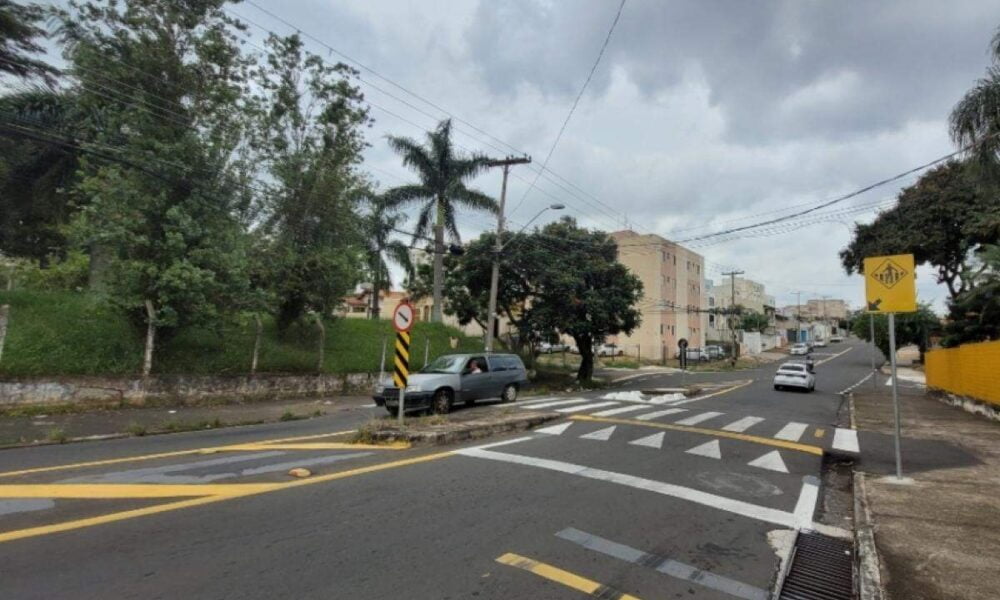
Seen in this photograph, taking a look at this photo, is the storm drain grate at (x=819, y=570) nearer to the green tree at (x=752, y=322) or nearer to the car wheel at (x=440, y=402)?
the car wheel at (x=440, y=402)

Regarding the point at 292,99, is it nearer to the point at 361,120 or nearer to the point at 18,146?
the point at 361,120

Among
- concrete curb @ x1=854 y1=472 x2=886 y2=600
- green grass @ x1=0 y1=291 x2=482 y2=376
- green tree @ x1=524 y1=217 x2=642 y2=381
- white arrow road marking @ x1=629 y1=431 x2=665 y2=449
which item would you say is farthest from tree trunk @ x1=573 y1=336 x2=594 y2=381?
concrete curb @ x1=854 y1=472 x2=886 y2=600

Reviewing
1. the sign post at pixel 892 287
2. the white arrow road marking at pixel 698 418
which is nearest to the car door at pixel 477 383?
the white arrow road marking at pixel 698 418

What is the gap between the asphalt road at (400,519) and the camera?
4090 mm

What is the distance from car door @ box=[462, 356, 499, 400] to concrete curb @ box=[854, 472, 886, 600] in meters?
10.5

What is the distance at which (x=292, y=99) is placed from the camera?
2198 centimetres

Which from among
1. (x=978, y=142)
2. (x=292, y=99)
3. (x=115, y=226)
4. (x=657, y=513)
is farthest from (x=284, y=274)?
(x=978, y=142)

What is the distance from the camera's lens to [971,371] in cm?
1844

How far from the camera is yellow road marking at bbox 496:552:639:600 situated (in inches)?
159

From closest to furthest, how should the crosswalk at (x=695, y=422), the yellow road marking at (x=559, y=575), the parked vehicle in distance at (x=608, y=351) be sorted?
the yellow road marking at (x=559, y=575) → the crosswalk at (x=695, y=422) → the parked vehicle in distance at (x=608, y=351)

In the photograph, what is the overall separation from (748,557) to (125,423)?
13.5 meters

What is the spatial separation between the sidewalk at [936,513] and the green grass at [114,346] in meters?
17.6

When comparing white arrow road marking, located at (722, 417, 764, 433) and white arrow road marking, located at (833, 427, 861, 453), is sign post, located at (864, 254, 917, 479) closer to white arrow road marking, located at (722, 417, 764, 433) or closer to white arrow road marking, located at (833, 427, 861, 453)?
white arrow road marking, located at (833, 427, 861, 453)

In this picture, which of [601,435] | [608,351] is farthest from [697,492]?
[608,351]
